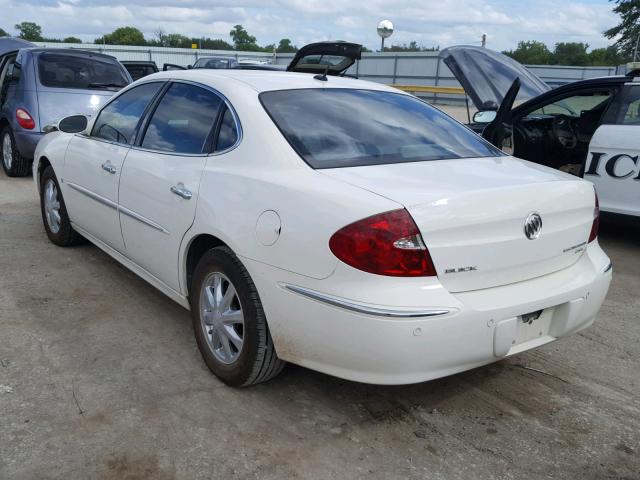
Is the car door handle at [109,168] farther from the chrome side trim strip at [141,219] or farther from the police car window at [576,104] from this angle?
the police car window at [576,104]

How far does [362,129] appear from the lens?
3.15 meters

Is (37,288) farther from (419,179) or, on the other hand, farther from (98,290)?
(419,179)

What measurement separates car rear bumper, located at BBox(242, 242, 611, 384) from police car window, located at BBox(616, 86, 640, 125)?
347 centimetres

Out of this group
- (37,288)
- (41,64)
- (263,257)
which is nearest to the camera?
(263,257)

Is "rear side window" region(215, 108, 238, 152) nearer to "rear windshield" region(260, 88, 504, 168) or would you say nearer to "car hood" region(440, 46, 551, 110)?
"rear windshield" region(260, 88, 504, 168)

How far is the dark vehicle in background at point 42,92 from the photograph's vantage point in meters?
7.88

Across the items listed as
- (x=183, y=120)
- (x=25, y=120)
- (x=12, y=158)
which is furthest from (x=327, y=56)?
(x=12, y=158)

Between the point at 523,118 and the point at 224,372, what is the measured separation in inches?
196

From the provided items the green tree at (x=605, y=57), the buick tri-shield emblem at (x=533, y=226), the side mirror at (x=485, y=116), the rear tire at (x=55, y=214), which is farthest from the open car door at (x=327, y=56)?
the green tree at (x=605, y=57)

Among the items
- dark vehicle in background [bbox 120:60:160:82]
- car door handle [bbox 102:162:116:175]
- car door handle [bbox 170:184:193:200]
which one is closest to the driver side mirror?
car door handle [bbox 102:162:116:175]

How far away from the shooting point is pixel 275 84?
334 centimetres

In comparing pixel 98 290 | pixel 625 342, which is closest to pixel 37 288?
pixel 98 290

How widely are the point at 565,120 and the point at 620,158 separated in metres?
1.44

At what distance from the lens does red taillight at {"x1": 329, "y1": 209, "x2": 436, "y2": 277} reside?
2.32 metres
